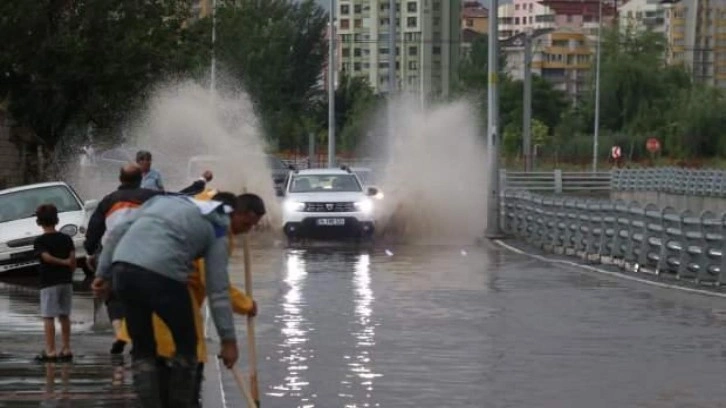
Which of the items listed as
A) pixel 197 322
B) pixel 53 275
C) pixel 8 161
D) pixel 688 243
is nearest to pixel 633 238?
pixel 688 243

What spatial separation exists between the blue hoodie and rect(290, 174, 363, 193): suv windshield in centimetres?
2675

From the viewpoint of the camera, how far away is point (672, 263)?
25109 mm

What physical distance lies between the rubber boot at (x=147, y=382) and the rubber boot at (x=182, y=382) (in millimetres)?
74

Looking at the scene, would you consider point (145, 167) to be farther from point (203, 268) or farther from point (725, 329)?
point (203, 268)

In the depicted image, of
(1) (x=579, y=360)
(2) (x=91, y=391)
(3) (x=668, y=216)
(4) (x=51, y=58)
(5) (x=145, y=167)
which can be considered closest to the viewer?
(2) (x=91, y=391)

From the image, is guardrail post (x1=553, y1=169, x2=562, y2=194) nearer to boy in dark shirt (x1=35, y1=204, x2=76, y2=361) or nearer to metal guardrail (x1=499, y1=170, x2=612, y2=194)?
metal guardrail (x1=499, y1=170, x2=612, y2=194)

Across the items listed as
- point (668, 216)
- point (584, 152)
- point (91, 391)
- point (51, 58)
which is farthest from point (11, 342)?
point (584, 152)

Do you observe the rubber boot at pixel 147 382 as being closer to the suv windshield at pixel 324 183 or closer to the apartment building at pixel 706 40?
the suv windshield at pixel 324 183

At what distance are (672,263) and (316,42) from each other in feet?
265

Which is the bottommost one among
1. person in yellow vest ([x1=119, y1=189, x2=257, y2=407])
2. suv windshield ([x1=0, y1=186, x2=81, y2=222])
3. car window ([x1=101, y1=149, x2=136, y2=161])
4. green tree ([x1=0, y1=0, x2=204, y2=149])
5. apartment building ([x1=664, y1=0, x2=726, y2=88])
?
car window ([x1=101, y1=149, x2=136, y2=161])

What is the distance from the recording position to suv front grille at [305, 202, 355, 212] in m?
34.6

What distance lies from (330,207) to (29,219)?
10.7 meters

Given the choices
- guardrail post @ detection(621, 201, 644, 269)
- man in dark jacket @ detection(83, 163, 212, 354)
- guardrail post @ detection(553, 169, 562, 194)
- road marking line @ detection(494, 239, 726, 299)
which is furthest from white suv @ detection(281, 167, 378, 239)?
guardrail post @ detection(553, 169, 562, 194)

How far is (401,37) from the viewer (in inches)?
6088
